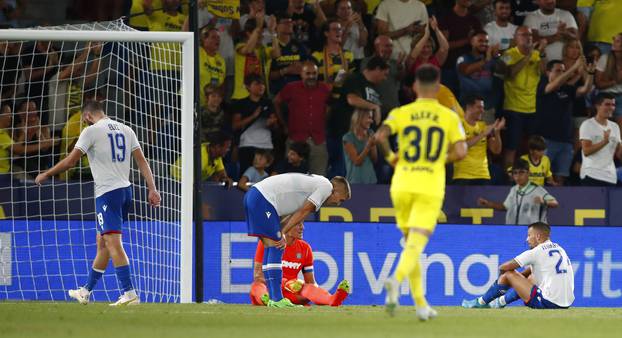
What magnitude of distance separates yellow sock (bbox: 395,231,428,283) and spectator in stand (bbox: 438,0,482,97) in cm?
829

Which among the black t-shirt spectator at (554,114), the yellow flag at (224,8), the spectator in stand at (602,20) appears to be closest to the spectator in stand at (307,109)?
the yellow flag at (224,8)

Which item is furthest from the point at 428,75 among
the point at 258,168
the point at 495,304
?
the point at 258,168

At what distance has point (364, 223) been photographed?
1538 centimetres

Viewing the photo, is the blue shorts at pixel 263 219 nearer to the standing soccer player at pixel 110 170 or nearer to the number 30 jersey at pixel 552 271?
the standing soccer player at pixel 110 170

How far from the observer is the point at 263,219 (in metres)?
13.2

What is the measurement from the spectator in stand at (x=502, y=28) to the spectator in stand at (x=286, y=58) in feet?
8.59

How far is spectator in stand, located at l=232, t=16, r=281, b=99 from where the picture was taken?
55.2 ft

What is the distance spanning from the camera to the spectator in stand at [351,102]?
1647 centimetres

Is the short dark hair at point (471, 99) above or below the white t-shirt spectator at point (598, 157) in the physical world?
above

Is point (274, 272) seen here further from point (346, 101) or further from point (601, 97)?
point (601, 97)

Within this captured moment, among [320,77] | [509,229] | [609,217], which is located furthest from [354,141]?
[609,217]

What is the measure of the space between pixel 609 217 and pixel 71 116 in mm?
6839

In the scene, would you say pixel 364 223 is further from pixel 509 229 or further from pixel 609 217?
pixel 609 217

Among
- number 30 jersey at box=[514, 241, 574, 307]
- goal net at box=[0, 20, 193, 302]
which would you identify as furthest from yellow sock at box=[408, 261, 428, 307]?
goal net at box=[0, 20, 193, 302]
